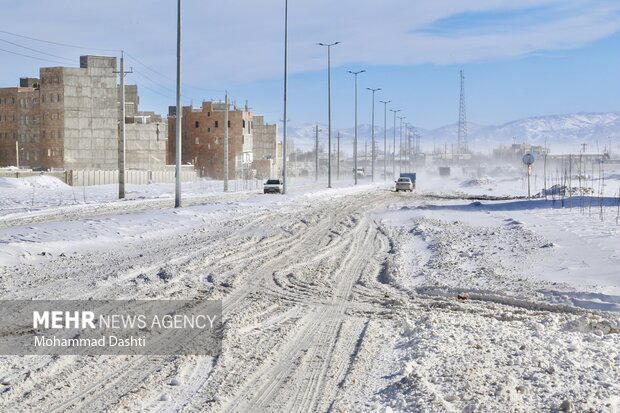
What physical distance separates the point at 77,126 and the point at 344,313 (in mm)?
92957

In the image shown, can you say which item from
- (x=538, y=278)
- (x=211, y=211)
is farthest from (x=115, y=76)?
(x=538, y=278)

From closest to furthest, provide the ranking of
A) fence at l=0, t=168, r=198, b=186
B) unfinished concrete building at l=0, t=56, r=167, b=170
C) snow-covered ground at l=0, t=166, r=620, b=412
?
1. snow-covered ground at l=0, t=166, r=620, b=412
2. fence at l=0, t=168, r=198, b=186
3. unfinished concrete building at l=0, t=56, r=167, b=170

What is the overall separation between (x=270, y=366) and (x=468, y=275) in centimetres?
858

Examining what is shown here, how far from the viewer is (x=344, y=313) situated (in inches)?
468

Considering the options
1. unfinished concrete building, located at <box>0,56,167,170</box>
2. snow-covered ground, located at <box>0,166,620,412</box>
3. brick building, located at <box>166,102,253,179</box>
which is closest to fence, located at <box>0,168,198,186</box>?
unfinished concrete building, located at <box>0,56,167,170</box>

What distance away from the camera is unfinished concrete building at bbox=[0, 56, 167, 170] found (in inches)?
3893

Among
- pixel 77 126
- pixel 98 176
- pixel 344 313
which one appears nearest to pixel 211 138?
pixel 77 126

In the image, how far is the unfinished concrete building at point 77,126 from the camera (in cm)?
9888

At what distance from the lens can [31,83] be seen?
13025 centimetres

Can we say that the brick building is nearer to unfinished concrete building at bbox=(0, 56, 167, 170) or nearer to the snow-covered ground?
unfinished concrete building at bbox=(0, 56, 167, 170)

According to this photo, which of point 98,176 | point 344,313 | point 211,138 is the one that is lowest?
point 98,176

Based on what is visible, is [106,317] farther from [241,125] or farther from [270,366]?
[241,125]

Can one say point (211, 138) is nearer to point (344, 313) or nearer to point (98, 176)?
point (98, 176)

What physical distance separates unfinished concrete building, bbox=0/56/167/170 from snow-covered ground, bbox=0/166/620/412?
75685 mm
